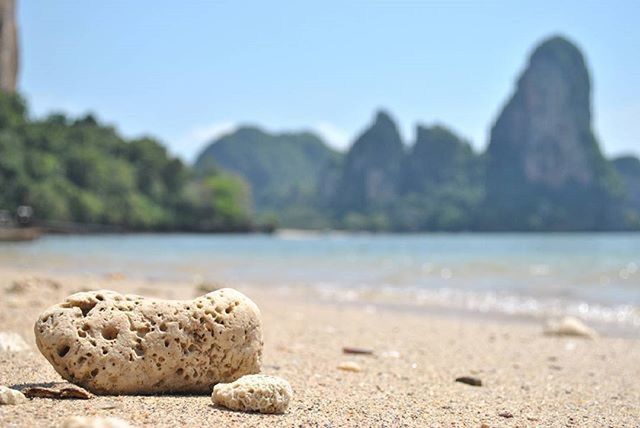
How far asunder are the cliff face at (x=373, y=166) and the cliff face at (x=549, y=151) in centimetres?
2840

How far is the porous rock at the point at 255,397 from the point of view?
150 inches

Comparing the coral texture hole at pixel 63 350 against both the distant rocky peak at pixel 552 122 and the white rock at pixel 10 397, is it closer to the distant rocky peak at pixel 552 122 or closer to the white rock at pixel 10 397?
the white rock at pixel 10 397

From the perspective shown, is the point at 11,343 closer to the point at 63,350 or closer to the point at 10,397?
the point at 63,350

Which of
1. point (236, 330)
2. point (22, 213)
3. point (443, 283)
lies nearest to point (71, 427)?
point (236, 330)

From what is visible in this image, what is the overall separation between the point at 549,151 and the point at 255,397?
164921mm

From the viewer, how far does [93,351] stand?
3.94 meters

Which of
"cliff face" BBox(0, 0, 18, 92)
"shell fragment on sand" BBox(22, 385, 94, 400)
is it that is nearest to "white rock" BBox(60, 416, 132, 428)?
"shell fragment on sand" BBox(22, 385, 94, 400)

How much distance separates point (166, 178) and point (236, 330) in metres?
92.6

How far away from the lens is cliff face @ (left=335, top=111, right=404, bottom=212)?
187 m

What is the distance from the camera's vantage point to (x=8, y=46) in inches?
3391

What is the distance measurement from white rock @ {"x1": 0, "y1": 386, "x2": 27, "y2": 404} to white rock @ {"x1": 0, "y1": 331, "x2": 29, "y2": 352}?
1.82m

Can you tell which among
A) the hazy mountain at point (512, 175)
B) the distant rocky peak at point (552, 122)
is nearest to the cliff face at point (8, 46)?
the hazy mountain at point (512, 175)

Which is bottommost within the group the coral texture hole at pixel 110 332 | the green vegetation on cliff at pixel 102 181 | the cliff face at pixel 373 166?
the coral texture hole at pixel 110 332

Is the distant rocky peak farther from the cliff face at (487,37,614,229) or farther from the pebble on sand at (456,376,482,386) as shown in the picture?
the pebble on sand at (456,376,482,386)
